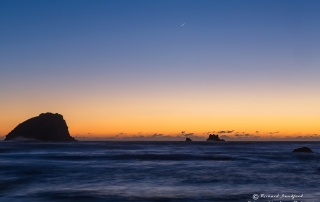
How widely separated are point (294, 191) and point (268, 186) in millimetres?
2370

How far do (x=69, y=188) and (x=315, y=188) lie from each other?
57.2ft

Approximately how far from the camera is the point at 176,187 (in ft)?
78.3

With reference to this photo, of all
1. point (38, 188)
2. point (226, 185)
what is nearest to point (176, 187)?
point (226, 185)

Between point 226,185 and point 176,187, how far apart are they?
393cm

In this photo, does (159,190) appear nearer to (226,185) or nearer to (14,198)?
(226,185)

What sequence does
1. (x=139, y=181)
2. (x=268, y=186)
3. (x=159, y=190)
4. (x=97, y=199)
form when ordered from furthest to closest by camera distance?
(x=139, y=181), (x=268, y=186), (x=159, y=190), (x=97, y=199)

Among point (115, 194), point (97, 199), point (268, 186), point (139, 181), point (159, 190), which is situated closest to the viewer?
point (97, 199)

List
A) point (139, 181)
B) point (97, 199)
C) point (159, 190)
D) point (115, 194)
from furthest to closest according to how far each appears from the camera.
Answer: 1. point (139, 181)
2. point (159, 190)
3. point (115, 194)
4. point (97, 199)

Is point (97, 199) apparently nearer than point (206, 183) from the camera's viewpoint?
Yes

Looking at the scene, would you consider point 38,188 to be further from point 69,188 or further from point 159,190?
point 159,190

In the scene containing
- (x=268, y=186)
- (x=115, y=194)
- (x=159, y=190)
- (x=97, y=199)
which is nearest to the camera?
(x=97, y=199)

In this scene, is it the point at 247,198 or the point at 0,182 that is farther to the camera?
the point at 0,182

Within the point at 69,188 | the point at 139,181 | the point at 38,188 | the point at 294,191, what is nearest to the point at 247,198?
the point at 294,191

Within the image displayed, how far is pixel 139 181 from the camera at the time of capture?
27.4m
